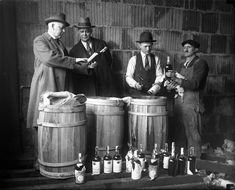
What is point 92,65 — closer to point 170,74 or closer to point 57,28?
point 57,28

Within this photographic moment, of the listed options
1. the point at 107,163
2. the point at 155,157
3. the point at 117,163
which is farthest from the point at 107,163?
the point at 155,157

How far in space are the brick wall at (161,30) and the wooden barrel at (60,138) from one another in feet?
5.30

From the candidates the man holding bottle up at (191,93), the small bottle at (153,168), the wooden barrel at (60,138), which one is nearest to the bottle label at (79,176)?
the wooden barrel at (60,138)

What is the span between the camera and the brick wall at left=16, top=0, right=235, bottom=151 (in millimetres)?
4066

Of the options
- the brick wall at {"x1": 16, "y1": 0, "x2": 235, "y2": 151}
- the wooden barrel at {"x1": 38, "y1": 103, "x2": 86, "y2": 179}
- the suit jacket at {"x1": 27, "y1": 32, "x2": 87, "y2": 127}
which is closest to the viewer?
the wooden barrel at {"x1": 38, "y1": 103, "x2": 86, "y2": 179}

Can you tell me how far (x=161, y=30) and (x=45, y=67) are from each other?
7.62 ft

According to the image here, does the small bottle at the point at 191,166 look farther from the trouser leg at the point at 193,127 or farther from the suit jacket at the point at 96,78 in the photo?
the suit jacket at the point at 96,78

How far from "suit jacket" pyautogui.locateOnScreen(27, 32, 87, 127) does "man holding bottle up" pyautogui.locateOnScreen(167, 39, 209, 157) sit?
1681 mm

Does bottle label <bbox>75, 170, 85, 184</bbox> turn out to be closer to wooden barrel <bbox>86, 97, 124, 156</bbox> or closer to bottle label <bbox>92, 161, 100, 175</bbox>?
bottle label <bbox>92, 161, 100, 175</bbox>

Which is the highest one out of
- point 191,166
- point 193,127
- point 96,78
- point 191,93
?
point 96,78

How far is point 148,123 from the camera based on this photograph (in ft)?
10.7

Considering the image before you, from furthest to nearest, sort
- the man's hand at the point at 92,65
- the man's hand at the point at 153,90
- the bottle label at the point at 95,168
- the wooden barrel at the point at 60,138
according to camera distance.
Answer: the man's hand at the point at 153,90, the man's hand at the point at 92,65, the bottle label at the point at 95,168, the wooden barrel at the point at 60,138

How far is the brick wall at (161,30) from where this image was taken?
A: 13.3ft

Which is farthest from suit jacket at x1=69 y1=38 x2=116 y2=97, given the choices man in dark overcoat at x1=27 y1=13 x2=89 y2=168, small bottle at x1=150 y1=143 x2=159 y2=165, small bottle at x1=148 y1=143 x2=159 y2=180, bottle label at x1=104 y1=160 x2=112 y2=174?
small bottle at x1=148 y1=143 x2=159 y2=180
